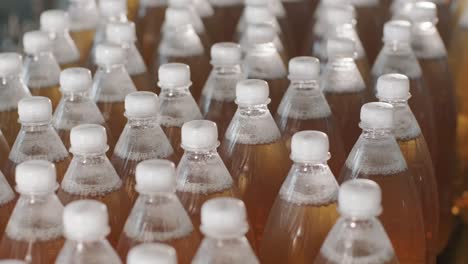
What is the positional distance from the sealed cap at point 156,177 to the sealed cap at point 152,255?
4.0 inches

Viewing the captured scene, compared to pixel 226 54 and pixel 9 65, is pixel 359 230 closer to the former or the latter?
pixel 226 54

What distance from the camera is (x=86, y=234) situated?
82cm

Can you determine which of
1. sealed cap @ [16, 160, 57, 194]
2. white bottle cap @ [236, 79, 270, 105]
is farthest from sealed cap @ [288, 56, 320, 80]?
sealed cap @ [16, 160, 57, 194]

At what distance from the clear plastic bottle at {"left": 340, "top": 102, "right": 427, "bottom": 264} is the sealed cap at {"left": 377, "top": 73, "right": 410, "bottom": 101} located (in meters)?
0.08

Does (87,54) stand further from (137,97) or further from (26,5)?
(26,5)

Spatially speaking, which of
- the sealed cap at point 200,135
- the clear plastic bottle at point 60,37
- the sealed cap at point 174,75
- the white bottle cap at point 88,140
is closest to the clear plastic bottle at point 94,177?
the white bottle cap at point 88,140

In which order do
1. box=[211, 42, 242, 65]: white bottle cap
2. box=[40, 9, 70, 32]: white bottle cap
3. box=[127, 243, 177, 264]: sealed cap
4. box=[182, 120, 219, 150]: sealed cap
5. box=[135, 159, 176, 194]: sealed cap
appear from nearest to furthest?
box=[127, 243, 177, 264]: sealed cap, box=[135, 159, 176, 194]: sealed cap, box=[182, 120, 219, 150]: sealed cap, box=[211, 42, 242, 65]: white bottle cap, box=[40, 9, 70, 32]: white bottle cap

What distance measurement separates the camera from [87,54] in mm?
1738

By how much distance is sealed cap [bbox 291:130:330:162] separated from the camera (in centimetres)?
97

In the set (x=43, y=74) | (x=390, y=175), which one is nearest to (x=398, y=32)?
(x=390, y=175)

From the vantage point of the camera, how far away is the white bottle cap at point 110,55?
1.34m

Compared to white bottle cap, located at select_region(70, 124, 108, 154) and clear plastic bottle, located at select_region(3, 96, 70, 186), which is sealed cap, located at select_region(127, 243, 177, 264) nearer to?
white bottle cap, located at select_region(70, 124, 108, 154)

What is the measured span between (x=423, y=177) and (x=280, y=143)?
23 centimetres

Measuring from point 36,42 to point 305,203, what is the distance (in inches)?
25.3
